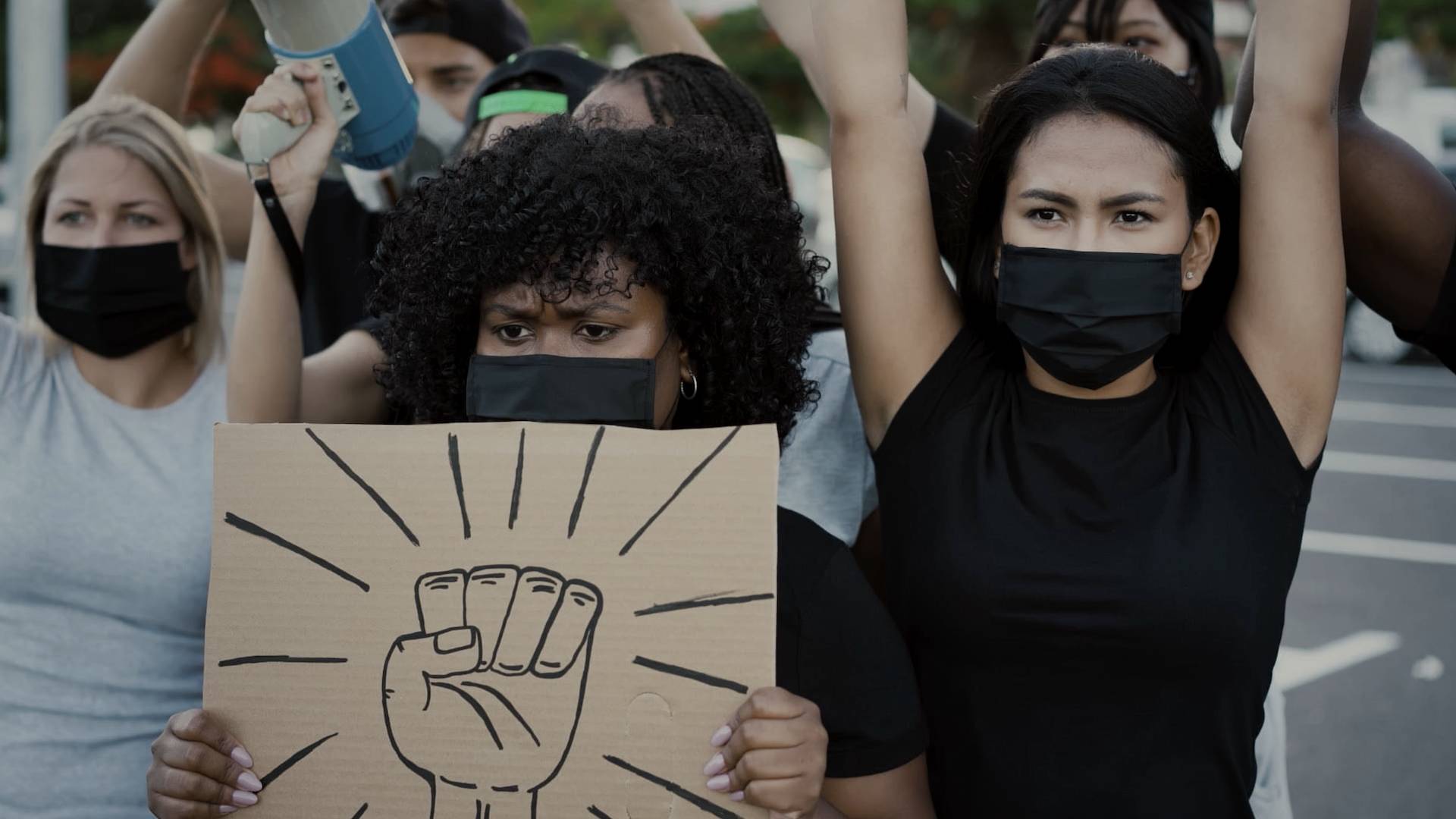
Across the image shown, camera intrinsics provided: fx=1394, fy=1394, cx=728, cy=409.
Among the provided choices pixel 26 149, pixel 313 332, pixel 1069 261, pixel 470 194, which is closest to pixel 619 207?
pixel 470 194

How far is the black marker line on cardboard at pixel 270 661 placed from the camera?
1.71m

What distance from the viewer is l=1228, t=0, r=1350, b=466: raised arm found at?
78.4 inches

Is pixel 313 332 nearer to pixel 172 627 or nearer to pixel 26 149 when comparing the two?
pixel 172 627

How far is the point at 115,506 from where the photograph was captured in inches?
94.4

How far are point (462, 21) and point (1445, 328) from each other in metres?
2.34

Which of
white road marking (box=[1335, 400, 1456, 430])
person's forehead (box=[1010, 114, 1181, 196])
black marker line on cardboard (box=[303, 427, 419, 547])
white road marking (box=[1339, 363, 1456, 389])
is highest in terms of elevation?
person's forehead (box=[1010, 114, 1181, 196])

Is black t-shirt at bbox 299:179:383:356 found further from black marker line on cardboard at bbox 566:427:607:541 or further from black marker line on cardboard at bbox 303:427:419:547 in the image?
black marker line on cardboard at bbox 566:427:607:541

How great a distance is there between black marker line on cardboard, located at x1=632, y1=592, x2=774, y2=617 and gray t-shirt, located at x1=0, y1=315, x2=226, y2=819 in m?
1.01

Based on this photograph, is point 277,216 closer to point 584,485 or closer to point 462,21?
point 584,485

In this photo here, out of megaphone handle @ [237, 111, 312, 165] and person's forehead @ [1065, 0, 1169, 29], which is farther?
person's forehead @ [1065, 0, 1169, 29]

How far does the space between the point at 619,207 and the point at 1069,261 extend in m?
0.64

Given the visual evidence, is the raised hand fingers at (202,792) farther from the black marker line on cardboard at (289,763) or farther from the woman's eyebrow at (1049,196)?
the woman's eyebrow at (1049,196)

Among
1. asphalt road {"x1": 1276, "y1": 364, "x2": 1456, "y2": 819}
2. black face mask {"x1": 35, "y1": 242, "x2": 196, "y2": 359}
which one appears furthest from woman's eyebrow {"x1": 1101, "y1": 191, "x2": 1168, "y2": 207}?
asphalt road {"x1": 1276, "y1": 364, "x2": 1456, "y2": 819}

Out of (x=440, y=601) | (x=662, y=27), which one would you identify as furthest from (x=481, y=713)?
(x=662, y=27)
